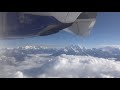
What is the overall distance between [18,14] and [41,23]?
0.34 meters

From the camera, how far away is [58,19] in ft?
12.8

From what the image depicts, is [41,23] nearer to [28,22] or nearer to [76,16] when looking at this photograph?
[28,22]

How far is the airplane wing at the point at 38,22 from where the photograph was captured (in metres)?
3.90

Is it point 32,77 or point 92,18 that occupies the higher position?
point 92,18

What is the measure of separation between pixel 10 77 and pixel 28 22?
804 mm

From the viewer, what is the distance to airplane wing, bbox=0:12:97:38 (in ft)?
12.8

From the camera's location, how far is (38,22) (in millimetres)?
3928
